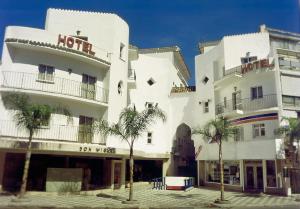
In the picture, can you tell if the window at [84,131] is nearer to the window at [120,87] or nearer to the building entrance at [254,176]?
the window at [120,87]

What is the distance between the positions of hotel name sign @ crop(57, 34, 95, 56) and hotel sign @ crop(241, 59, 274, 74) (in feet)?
48.8

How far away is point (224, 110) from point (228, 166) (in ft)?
18.9

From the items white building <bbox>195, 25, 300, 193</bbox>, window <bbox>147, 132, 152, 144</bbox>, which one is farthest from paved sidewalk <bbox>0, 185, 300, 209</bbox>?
window <bbox>147, 132, 152, 144</bbox>

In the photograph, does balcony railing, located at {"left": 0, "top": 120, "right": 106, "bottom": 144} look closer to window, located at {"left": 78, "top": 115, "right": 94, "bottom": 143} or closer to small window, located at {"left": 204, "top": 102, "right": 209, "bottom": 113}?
window, located at {"left": 78, "top": 115, "right": 94, "bottom": 143}

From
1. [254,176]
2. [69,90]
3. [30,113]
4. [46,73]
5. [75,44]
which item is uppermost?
[75,44]

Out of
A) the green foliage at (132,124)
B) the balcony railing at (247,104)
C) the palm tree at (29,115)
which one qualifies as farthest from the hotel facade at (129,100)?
the green foliage at (132,124)

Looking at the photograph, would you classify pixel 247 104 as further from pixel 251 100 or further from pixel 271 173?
pixel 271 173

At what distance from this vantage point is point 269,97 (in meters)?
28.6

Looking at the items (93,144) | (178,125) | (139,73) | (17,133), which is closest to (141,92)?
(139,73)

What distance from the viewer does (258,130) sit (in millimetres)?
28828

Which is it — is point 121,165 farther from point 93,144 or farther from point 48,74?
point 48,74

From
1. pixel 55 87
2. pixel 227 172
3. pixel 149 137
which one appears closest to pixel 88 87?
pixel 55 87

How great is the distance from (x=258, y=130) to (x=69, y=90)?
17.4 m

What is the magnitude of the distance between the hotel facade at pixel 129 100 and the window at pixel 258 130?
0.11 m
